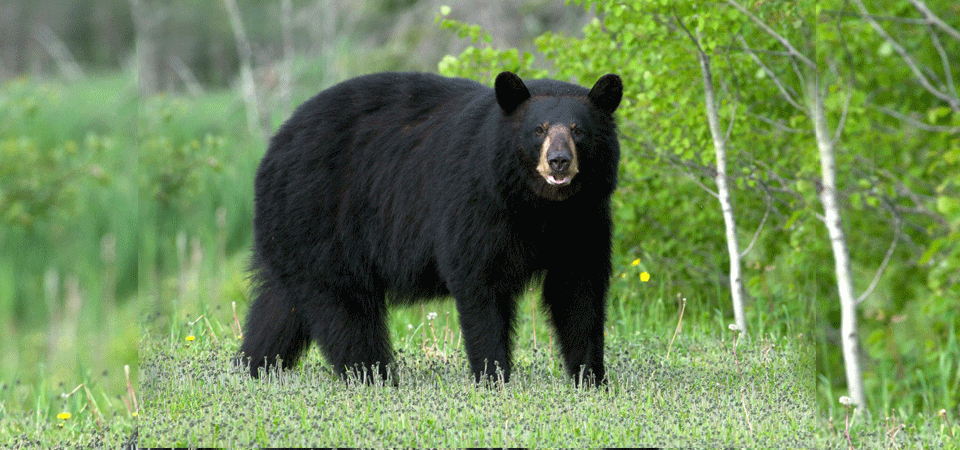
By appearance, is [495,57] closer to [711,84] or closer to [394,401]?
[711,84]

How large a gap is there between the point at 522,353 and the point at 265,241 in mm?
1410

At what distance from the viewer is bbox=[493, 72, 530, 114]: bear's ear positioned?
3.67m

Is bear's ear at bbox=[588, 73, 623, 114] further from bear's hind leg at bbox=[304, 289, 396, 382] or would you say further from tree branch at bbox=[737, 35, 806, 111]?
bear's hind leg at bbox=[304, 289, 396, 382]

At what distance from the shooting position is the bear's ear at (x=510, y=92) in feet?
12.0

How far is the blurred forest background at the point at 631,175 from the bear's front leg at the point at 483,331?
92 cm

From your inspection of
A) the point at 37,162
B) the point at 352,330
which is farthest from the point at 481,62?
the point at 37,162

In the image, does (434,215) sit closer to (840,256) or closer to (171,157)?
(171,157)

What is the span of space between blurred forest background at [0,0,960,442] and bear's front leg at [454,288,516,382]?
3.03 feet

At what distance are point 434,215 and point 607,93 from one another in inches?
36.6

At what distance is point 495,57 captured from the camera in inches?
199

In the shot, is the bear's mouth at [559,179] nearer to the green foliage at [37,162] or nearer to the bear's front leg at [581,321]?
the bear's front leg at [581,321]

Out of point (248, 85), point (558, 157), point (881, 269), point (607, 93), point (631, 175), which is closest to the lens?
point (881, 269)

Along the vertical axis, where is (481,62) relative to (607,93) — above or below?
above

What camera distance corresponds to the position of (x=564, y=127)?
3586mm
